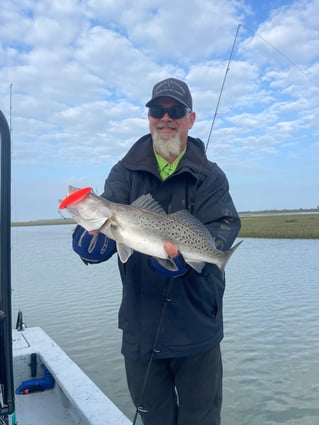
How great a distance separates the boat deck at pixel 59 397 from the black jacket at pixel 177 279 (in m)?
1.32

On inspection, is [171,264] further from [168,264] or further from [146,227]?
[146,227]

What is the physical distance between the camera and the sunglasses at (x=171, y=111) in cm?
357

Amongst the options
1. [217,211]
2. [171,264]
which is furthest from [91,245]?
[217,211]

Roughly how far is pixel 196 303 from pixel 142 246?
2.34 feet

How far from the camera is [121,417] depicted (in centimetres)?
433

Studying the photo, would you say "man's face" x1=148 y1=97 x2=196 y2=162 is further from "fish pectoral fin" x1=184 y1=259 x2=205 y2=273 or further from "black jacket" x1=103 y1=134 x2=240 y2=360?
"fish pectoral fin" x1=184 y1=259 x2=205 y2=273

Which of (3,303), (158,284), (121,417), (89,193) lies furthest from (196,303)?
(121,417)

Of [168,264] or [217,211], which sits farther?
[217,211]

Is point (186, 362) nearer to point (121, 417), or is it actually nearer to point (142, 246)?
point (142, 246)

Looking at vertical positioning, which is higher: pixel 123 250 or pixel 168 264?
pixel 123 250

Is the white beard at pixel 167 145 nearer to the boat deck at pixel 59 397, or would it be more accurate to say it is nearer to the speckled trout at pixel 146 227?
the speckled trout at pixel 146 227

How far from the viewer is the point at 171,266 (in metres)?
3.16

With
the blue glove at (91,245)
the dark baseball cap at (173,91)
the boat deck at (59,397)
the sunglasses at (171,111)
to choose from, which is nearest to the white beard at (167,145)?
the sunglasses at (171,111)

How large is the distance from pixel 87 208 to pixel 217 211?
43.0 inches
